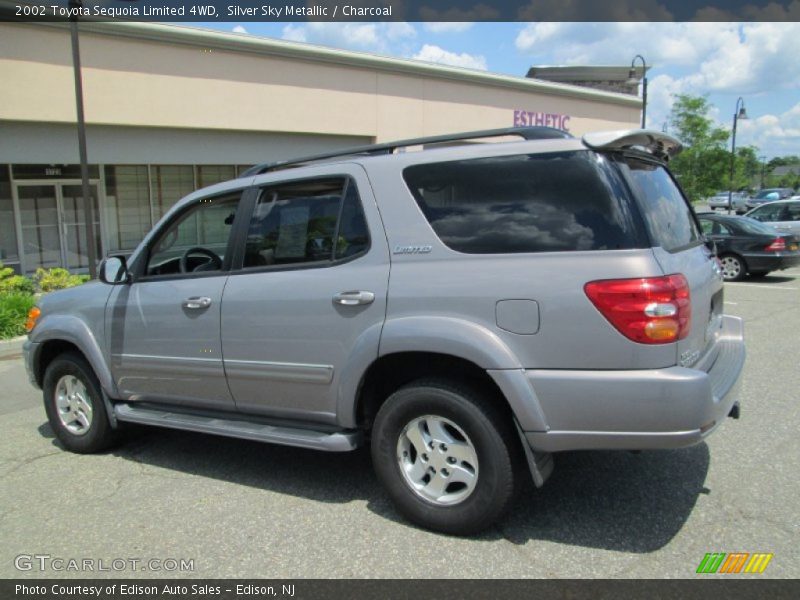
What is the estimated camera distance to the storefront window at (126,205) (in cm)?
1633

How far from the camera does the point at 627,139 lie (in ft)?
10.5

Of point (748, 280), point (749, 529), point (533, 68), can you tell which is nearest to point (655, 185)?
point (749, 529)

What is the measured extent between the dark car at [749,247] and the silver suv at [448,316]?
11.0 metres

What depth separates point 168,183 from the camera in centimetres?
1717

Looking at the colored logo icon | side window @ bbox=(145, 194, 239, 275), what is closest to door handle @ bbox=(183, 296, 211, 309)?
side window @ bbox=(145, 194, 239, 275)

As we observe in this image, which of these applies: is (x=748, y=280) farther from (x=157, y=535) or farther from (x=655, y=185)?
(x=157, y=535)

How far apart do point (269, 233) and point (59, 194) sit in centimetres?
1377

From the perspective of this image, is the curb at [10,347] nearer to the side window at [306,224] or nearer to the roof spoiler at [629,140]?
the side window at [306,224]

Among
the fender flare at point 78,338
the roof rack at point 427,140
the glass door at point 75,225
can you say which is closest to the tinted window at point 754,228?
the roof rack at point 427,140

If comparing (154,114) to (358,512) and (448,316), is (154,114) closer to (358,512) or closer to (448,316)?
(358,512)

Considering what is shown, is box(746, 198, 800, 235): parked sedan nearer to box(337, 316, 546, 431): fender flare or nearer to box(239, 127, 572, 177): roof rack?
box(239, 127, 572, 177): roof rack

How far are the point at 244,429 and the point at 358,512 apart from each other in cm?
87

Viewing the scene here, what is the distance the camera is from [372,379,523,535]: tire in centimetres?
322

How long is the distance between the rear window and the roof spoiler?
0.21 feet
